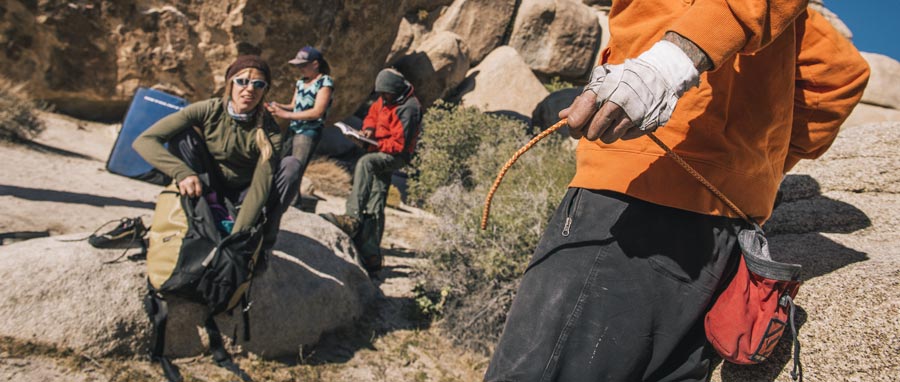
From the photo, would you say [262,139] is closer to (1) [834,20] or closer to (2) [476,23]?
(2) [476,23]

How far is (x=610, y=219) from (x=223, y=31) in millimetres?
7478

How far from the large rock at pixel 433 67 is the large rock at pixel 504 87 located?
0.63m

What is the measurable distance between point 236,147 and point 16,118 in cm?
443

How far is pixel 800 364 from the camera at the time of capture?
5.07ft

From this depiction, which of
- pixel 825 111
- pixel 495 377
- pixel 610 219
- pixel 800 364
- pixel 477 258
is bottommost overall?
pixel 477 258

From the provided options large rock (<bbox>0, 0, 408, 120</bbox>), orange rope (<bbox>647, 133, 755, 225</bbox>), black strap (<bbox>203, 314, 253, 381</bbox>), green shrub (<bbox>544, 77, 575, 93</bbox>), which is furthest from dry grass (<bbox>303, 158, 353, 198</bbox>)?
orange rope (<bbox>647, 133, 755, 225</bbox>)

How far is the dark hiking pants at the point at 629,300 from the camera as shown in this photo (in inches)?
58.0

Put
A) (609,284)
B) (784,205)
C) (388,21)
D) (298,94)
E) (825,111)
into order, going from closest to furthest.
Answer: (609,284) < (825,111) < (784,205) < (298,94) < (388,21)

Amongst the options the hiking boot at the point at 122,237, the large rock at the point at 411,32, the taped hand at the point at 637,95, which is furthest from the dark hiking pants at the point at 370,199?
the large rock at the point at 411,32

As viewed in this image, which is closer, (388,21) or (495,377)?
(495,377)

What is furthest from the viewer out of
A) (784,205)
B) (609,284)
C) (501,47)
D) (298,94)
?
(501,47)

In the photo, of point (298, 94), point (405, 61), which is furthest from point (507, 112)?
point (298, 94)

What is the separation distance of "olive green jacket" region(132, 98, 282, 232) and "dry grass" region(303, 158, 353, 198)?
529cm

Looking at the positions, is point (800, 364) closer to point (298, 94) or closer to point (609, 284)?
point (609, 284)
